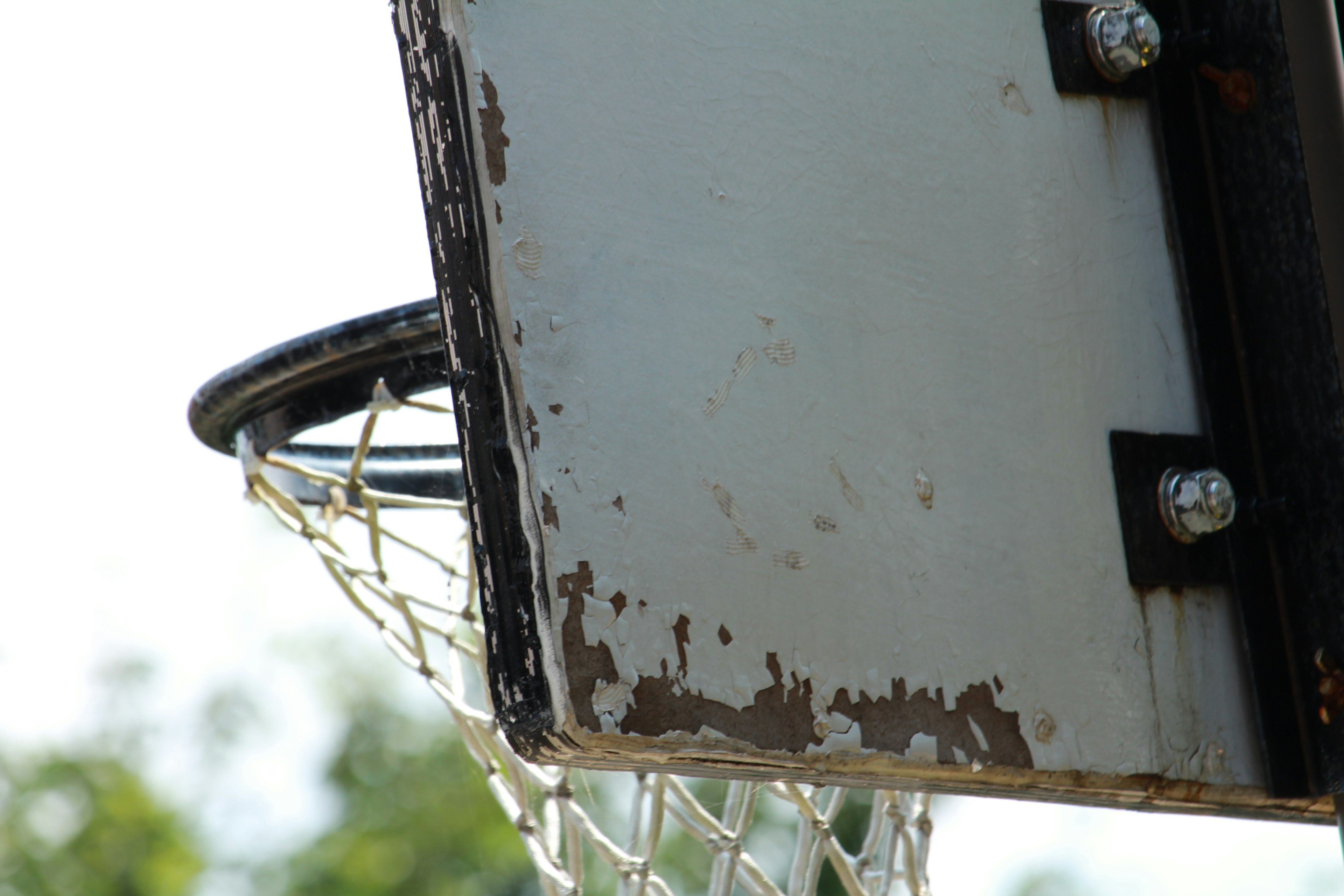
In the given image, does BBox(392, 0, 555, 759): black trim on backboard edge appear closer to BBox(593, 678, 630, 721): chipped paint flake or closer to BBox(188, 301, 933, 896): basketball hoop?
BBox(593, 678, 630, 721): chipped paint flake

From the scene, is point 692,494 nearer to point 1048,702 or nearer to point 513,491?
point 513,491

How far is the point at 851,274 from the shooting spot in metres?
0.97

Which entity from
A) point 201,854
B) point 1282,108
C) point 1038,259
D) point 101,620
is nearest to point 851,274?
point 1038,259

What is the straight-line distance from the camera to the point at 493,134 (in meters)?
0.86

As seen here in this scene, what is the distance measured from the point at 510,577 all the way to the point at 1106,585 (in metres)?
0.45

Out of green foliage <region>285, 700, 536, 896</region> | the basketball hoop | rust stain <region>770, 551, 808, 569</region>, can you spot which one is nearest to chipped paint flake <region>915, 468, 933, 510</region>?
rust stain <region>770, 551, 808, 569</region>

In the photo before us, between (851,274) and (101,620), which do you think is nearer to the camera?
(851,274)

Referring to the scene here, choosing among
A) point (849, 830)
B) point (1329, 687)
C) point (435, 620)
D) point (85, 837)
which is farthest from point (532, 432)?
point (85, 837)

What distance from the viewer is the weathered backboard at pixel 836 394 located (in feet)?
2.76

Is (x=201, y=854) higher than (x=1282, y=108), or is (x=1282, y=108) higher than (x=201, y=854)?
(x=1282, y=108)

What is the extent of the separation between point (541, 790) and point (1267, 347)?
1.21 m

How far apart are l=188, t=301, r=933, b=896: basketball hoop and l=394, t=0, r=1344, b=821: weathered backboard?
73 cm

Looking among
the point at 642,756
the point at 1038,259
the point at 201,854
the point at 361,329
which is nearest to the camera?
the point at 642,756

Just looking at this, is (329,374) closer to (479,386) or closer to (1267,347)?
(479,386)
